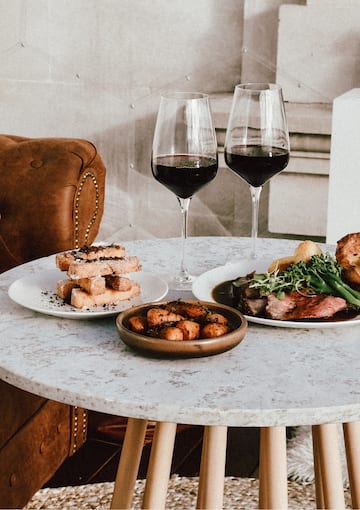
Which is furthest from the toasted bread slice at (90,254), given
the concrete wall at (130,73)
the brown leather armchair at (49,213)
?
the concrete wall at (130,73)

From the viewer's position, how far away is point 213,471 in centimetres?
105

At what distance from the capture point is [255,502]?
180 centimetres

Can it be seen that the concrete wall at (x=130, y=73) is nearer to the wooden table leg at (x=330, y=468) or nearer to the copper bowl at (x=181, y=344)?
the wooden table leg at (x=330, y=468)

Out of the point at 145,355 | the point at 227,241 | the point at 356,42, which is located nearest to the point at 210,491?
the point at 145,355

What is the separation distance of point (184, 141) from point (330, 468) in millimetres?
547

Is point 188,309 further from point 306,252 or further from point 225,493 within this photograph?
point 225,493

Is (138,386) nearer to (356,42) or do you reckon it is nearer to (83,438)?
(83,438)

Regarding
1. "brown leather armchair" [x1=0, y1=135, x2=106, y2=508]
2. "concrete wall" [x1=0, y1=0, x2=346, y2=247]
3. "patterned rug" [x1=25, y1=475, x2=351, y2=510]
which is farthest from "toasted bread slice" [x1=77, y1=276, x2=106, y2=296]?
"concrete wall" [x1=0, y1=0, x2=346, y2=247]

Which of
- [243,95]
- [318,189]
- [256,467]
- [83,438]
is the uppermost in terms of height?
[243,95]

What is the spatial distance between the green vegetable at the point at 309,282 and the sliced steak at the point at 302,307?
0.01 meters

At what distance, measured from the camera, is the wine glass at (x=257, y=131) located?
3.70ft

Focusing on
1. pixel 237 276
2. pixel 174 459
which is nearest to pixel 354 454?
pixel 237 276

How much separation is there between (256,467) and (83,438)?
1.47 ft

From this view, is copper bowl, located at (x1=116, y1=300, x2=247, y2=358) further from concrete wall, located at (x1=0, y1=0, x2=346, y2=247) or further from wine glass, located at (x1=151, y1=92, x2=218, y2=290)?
concrete wall, located at (x1=0, y1=0, x2=346, y2=247)
